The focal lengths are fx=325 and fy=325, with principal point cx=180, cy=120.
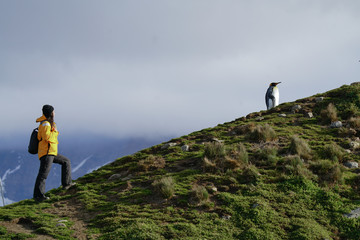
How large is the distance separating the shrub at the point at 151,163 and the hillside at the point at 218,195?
45 mm

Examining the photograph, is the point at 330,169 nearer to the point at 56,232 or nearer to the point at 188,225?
the point at 188,225

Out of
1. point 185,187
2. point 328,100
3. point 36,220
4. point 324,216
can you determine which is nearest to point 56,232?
point 36,220

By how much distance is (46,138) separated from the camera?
1129 cm

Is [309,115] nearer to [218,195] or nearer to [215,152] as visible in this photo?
[215,152]

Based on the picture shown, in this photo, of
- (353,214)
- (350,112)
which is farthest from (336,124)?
(353,214)

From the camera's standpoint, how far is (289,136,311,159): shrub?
13.2 m

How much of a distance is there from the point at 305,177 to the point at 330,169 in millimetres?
1385

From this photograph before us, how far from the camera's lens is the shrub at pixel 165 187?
10688 mm

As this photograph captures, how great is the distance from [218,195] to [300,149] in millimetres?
4906

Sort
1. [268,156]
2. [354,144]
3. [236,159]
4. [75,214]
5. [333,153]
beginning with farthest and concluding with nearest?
[354,144]
[333,153]
[268,156]
[236,159]
[75,214]

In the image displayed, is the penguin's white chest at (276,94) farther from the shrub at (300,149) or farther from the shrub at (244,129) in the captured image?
the shrub at (300,149)

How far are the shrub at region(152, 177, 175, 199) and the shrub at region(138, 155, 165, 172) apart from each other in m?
2.32

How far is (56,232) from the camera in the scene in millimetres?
8852

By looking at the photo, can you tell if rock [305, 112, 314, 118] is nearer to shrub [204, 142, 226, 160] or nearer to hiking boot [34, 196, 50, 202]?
shrub [204, 142, 226, 160]
